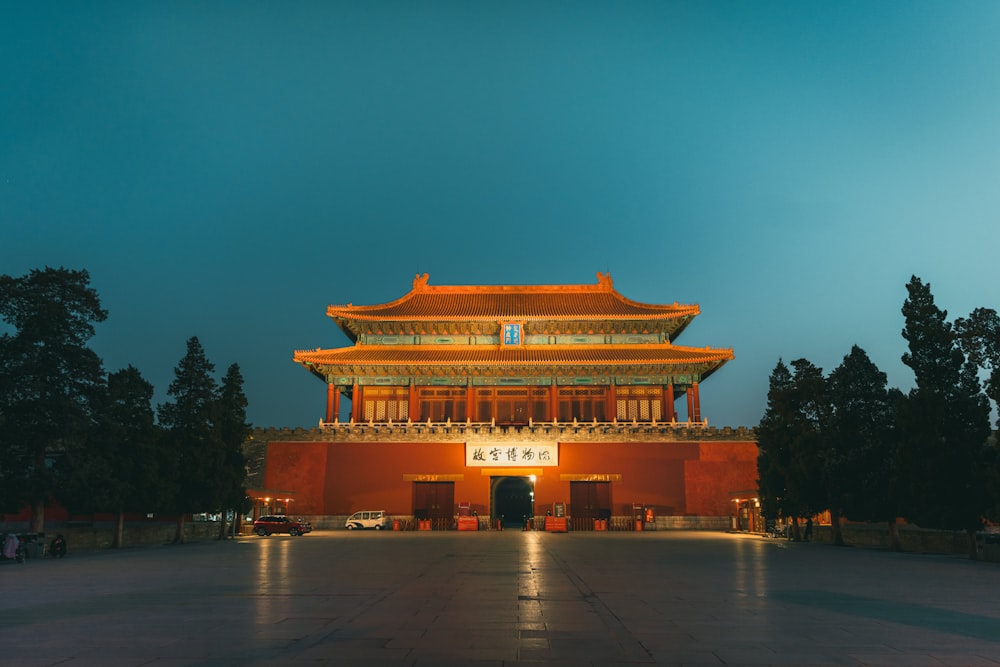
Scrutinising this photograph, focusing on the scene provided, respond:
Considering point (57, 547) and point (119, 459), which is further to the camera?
point (119, 459)

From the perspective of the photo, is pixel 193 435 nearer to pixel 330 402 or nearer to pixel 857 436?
pixel 330 402

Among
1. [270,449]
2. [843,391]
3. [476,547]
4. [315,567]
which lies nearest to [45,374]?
[315,567]

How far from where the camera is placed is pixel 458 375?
45062mm

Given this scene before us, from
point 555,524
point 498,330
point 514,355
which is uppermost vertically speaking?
point 498,330

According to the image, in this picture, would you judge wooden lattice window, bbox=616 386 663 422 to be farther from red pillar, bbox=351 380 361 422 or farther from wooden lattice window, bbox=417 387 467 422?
red pillar, bbox=351 380 361 422

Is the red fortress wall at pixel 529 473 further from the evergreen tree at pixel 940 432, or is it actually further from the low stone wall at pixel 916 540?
the evergreen tree at pixel 940 432

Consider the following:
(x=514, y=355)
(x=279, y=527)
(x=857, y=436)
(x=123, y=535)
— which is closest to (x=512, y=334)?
(x=514, y=355)

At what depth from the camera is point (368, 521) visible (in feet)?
131

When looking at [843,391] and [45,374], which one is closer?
[45,374]

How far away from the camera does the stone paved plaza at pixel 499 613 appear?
276 inches

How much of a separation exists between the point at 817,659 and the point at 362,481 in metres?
36.2

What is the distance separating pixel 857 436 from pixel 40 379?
87.6ft

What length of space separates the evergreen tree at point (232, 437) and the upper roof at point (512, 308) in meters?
14.3

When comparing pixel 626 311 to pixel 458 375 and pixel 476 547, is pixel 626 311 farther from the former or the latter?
pixel 476 547
